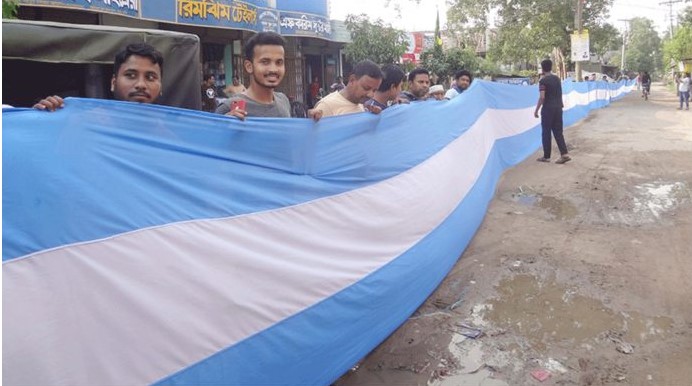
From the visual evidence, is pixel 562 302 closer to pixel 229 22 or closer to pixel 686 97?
pixel 229 22

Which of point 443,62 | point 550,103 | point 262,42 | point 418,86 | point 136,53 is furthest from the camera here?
point 443,62

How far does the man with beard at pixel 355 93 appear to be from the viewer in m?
3.82

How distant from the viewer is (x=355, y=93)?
3969 mm

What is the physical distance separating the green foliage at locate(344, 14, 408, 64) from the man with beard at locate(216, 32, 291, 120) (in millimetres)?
13979

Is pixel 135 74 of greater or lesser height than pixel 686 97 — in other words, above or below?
below

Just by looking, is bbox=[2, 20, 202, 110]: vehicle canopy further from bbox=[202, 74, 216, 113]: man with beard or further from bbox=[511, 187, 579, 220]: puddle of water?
bbox=[202, 74, 216, 113]: man with beard

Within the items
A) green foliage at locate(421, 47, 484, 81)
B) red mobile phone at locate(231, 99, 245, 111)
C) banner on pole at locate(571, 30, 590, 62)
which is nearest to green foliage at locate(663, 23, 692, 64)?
banner on pole at locate(571, 30, 590, 62)

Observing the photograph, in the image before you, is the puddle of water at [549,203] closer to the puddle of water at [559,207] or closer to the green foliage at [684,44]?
the puddle of water at [559,207]

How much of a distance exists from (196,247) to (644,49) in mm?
116246

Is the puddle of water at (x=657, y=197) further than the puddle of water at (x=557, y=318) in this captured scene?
Yes

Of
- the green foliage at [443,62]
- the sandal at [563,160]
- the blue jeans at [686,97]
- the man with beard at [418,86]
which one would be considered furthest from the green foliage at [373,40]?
the blue jeans at [686,97]

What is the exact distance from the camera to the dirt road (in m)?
2.95

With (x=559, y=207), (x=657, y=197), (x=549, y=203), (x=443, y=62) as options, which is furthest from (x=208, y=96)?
(x=443, y=62)

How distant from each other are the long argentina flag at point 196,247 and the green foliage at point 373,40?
13580mm
